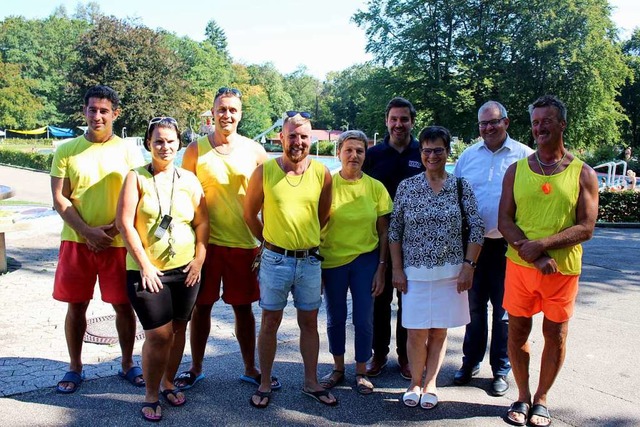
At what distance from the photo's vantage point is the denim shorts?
12.2 feet

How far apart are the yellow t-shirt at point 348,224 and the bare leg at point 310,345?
15.4 inches

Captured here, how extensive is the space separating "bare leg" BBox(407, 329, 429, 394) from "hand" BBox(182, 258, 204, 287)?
1523 mm

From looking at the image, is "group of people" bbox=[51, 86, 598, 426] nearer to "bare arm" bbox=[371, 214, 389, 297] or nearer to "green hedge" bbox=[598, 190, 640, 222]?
"bare arm" bbox=[371, 214, 389, 297]

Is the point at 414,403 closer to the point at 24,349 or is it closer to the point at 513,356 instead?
the point at 513,356

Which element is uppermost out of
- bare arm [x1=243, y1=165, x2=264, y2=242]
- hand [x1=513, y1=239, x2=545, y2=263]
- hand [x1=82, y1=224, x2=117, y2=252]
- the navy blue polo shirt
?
the navy blue polo shirt

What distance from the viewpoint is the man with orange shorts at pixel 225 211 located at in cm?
394

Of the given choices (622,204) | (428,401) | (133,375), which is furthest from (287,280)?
(622,204)

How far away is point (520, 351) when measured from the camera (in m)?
3.74

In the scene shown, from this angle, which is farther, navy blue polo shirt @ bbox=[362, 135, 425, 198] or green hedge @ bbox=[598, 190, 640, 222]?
green hedge @ bbox=[598, 190, 640, 222]

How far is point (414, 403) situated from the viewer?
3834 millimetres

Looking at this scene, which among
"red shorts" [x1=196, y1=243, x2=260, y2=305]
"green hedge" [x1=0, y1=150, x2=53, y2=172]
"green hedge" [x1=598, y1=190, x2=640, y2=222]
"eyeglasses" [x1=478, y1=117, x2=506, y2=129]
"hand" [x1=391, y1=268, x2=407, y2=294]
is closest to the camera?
"hand" [x1=391, y1=268, x2=407, y2=294]

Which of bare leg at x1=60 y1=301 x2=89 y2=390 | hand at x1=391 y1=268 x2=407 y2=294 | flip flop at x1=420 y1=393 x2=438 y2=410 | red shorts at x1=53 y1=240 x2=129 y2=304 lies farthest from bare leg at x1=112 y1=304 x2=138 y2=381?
flip flop at x1=420 y1=393 x2=438 y2=410

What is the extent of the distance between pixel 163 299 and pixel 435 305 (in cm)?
181

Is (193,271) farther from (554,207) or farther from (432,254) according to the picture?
(554,207)
